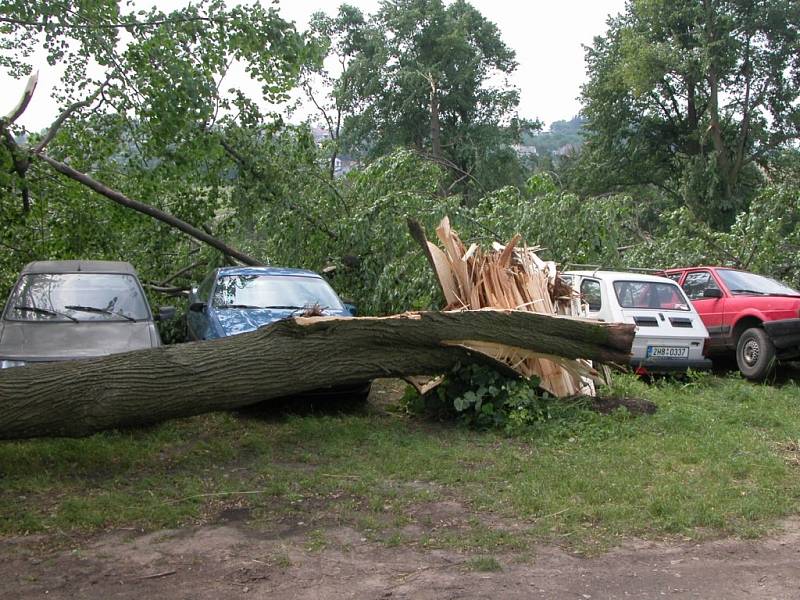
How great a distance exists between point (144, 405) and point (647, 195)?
32536 millimetres

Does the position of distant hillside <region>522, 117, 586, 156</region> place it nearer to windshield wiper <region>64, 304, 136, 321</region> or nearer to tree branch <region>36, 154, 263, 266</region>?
tree branch <region>36, 154, 263, 266</region>

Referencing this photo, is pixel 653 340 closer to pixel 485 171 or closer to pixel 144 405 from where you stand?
pixel 144 405

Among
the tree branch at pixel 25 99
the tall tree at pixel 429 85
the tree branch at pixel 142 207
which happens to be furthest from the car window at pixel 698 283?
the tall tree at pixel 429 85

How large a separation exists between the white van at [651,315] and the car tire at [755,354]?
720 mm

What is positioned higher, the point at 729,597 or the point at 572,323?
the point at 572,323

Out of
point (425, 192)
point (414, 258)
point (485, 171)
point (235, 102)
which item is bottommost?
point (414, 258)

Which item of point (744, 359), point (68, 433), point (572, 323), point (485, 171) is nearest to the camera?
point (68, 433)

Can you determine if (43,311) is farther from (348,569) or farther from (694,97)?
(694,97)

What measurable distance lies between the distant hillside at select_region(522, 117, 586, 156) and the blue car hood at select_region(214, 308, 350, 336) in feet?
90.0

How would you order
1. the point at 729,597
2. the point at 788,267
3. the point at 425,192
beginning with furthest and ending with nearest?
the point at 788,267
the point at 425,192
the point at 729,597

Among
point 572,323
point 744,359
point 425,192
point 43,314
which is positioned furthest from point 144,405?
point 744,359

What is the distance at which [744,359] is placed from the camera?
1124 centimetres

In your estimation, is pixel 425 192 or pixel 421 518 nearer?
pixel 421 518

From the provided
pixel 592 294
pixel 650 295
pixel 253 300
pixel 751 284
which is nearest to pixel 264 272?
pixel 253 300
